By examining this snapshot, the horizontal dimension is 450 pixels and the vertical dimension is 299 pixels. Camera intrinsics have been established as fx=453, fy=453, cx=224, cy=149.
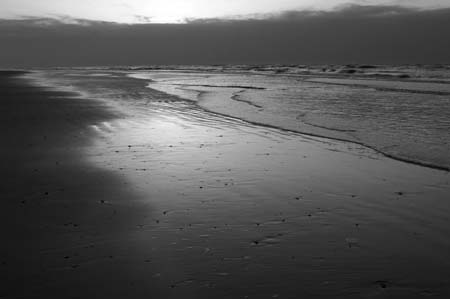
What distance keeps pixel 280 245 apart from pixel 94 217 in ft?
8.86

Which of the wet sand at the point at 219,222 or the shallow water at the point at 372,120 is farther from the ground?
the wet sand at the point at 219,222

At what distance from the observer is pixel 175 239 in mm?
5660

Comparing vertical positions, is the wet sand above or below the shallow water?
above

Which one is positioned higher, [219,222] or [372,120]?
[219,222]

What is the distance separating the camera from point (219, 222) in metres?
6.29

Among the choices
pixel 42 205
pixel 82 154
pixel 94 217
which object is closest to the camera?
pixel 94 217

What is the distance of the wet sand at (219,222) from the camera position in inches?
179

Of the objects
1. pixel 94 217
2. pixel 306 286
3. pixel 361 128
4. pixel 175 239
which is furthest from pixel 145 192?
pixel 361 128

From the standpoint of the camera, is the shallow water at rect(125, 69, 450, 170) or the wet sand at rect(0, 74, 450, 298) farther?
the shallow water at rect(125, 69, 450, 170)

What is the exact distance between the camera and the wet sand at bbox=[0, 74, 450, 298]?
454cm

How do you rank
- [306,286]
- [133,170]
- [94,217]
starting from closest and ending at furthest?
[306,286]
[94,217]
[133,170]

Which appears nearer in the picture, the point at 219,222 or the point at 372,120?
the point at 219,222

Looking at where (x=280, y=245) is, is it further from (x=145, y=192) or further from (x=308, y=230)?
(x=145, y=192)

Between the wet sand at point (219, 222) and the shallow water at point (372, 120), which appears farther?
the shallow water at point (372, 120)
